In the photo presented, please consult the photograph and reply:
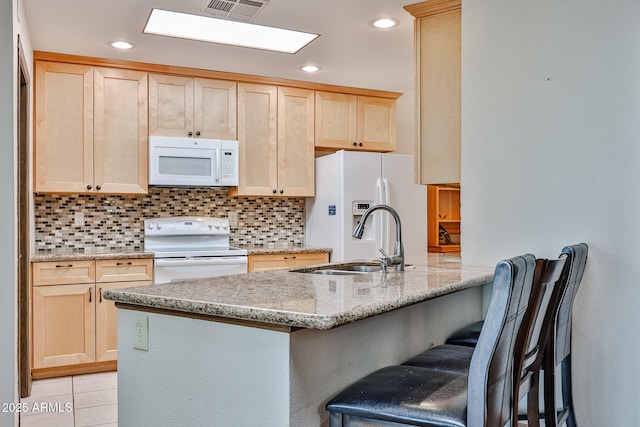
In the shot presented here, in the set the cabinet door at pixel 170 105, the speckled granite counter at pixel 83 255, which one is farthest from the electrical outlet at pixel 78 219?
the cabinet door at pixel 170 105

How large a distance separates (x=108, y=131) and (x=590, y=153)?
3.44 meters

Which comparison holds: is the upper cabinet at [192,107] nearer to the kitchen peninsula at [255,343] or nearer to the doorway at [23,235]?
the doorway at [23,235]

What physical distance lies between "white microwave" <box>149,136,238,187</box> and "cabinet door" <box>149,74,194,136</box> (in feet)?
0.33

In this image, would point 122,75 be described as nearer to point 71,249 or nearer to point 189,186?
point 189,186

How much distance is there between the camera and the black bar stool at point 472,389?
1.30 metres

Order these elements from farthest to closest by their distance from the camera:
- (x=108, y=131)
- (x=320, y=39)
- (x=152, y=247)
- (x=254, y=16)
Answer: (x=152, y=247)
(x=108, y=131)
(x=320, y=39)
(x=254, y=16)

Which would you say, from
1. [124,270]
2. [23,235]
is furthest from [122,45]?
[124,270]

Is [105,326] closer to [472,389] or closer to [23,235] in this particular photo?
[23,235]

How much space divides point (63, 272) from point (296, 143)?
2214 mm

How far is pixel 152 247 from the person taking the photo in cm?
458

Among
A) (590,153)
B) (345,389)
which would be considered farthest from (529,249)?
(345,389)

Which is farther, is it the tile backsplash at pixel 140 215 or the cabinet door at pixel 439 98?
the tile backsplash at pixel 140 215

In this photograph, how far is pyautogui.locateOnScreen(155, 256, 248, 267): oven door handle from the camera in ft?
13.8

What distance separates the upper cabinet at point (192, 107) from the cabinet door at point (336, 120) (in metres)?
0.82
